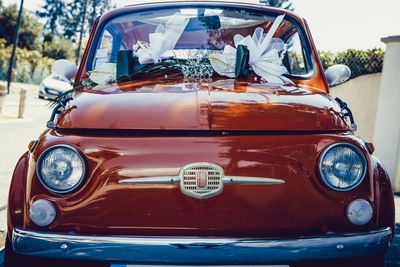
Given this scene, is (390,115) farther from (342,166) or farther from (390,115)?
(342,166)

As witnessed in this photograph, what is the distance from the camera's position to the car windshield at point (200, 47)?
2.90 m

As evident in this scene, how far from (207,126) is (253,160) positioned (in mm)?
242

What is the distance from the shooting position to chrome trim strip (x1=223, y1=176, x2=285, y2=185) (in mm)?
1900

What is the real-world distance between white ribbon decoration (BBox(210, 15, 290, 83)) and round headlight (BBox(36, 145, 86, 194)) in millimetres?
1221

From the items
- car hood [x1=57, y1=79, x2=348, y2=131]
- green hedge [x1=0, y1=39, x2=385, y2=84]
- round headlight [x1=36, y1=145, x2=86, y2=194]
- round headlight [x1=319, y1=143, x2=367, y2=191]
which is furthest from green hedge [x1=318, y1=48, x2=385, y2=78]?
round headlight [x1=36, y1=145, x2=86, y2=194]

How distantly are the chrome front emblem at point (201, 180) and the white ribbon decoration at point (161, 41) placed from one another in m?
1.34

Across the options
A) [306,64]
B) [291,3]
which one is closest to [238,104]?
[306,64]

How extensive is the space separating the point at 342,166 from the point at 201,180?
602mm

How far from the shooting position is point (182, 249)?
183 cm

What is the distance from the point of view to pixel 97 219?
1.90 metres

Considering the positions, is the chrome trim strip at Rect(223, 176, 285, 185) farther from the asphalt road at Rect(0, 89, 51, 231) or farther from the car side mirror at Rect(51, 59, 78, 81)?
the car side mirror at Rect(51, 59, 78, 81)

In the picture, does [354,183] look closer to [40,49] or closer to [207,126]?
[207,126]

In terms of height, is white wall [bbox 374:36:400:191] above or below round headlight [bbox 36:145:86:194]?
above

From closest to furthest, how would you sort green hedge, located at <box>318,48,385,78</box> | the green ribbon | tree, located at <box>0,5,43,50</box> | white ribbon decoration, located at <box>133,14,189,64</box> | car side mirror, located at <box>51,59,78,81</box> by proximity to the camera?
1. the green ribbon
2. white ribbon decoration, located at <box>133,14,189,64</box>
3. car side mirror, located at <box>51,59,78,81</box>
4. green hedge, located at <box>318,48,385,78</box>
5. tree, located at <box>0,5,43,50</box>
